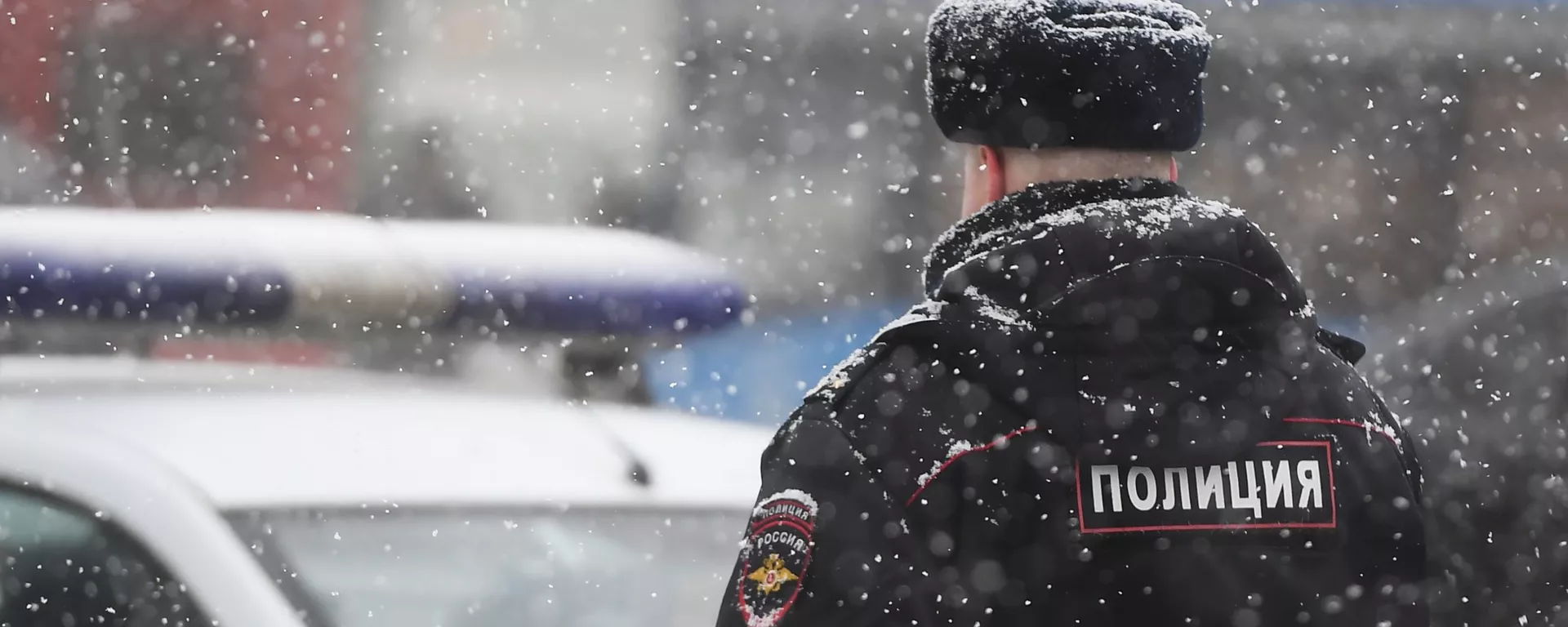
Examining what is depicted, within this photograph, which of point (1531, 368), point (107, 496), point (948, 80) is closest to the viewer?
point (948, 80)

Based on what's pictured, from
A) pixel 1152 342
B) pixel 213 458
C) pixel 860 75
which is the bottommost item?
pixel 1152 342

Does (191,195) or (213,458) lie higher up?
(191,195)

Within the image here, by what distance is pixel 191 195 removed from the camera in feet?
29.9

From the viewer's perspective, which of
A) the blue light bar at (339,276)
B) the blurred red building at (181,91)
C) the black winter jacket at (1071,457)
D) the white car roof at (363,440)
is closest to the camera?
the black winter jacket at (1071,457)

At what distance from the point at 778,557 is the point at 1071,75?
468 mm

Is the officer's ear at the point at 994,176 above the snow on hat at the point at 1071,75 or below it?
below

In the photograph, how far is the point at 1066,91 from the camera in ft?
4.69

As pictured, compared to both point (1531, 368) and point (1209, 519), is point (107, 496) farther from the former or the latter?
point (1531, 368)

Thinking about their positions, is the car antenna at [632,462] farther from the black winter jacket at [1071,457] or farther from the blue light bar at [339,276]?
the black winter jacket at [1071,457]

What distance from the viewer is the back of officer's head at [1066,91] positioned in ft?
4.67

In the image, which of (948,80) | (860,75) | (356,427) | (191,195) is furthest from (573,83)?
(948,80)

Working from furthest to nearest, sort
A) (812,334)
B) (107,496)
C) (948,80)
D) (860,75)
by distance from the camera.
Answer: (812,334), (860,75), (107,496), (948,80)

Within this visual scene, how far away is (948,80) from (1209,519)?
0.44m

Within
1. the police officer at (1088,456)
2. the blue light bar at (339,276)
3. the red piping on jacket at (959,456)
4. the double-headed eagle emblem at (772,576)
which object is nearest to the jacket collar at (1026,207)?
the police officer at (1088,456)
